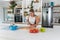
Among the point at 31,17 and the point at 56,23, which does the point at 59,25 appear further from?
the point at 31,17

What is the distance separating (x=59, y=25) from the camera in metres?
2.00

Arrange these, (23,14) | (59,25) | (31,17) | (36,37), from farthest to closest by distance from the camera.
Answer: (23,14) < (59,25) < (31,17) < (36,37)

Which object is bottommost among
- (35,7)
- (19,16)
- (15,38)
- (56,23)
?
(15,38)

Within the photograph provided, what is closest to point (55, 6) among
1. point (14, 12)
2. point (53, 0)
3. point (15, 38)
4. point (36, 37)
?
point (53, 0)

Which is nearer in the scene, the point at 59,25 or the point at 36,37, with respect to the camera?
the point at 36,37

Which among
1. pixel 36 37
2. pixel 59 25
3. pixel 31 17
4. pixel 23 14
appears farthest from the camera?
pixel 23 14

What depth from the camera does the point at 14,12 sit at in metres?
2.18

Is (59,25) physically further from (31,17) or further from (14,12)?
(14,12)

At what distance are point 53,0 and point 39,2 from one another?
265mm

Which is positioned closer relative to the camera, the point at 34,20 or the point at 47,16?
the point at 34,20

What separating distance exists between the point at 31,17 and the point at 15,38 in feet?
1.25

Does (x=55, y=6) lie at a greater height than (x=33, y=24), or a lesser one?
greater

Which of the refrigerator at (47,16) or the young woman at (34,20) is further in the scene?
the refrigerator at (47,16)

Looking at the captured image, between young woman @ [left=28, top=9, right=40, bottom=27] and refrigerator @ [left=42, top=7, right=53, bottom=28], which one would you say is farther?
refrigerator @ [left=42, top=7, right=53, bottom=28]
